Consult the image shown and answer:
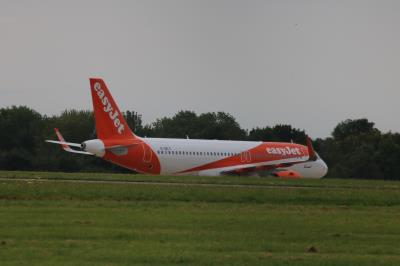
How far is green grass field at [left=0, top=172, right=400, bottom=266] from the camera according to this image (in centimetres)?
1659

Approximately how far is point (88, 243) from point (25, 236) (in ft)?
5.36

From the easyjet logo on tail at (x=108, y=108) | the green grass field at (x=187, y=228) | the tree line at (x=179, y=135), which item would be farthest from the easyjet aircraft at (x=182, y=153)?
the green grass field at (x=187, y=228)

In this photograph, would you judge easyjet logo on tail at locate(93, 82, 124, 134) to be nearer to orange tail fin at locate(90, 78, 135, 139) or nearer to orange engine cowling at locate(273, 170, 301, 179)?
orange tail fin at locate(90, 78, 135, 139)

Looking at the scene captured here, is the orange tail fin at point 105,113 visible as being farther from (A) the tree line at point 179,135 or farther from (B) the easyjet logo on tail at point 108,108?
(A) the tree line at point 179,135

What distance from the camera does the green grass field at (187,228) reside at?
1659 cm

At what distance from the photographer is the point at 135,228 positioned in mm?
20734

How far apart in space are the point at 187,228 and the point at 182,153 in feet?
140

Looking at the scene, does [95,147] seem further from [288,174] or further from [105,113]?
[288,174]

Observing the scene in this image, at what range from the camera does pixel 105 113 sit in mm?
60844

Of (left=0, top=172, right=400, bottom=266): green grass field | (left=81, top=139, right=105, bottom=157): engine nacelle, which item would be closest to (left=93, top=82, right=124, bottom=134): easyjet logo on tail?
(left=81, top=139, right=105, bottom=157): engine nacelle

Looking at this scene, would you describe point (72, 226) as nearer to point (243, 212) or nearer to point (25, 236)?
point (25, 236)

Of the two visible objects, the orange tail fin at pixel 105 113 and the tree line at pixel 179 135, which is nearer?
the orange tail fin at pixel 105 113

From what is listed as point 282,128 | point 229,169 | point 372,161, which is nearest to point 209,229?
point 229,169

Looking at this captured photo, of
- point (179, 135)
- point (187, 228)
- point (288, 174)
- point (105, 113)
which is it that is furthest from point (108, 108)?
point (179, 135)
